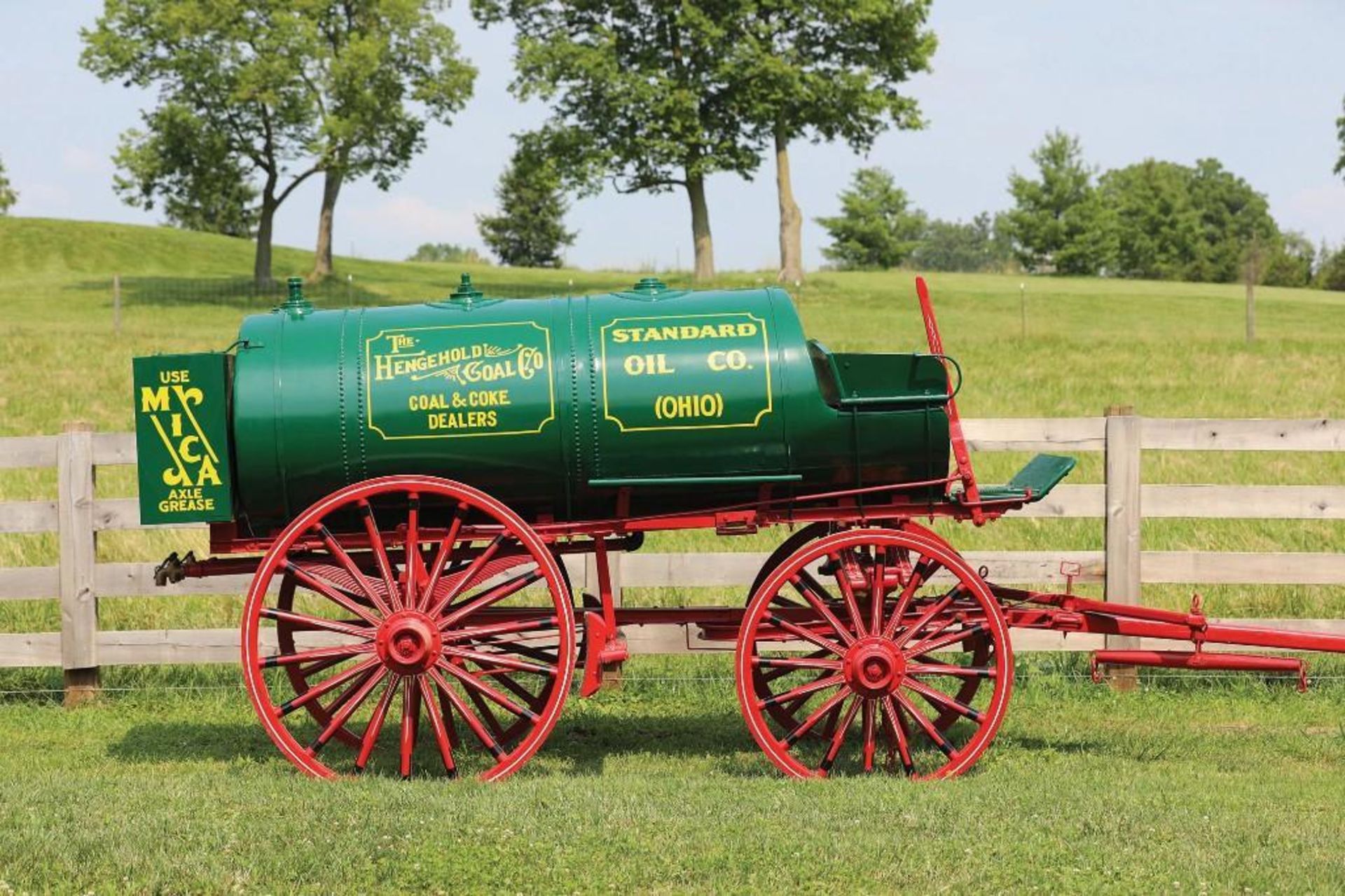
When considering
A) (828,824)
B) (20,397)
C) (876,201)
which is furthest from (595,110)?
(876,201)

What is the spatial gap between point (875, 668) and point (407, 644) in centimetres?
205

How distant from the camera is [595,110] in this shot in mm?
41844

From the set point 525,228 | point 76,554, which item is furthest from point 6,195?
point 76,554

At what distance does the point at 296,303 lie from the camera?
292 inches

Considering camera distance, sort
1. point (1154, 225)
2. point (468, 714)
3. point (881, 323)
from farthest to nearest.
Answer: point (1154, 225) → point (881, 323) → point (468, 714)

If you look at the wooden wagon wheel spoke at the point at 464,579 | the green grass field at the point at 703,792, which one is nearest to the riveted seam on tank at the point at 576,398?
the wooden wagon wheel spoke at the point at 464,579

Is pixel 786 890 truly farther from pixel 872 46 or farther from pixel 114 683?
pixel 872 46

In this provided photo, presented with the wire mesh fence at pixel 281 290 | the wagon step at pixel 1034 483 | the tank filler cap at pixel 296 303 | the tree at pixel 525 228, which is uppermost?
the tree at pixel 525 228

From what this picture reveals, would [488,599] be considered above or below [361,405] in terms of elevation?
below

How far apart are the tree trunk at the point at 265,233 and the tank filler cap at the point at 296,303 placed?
37.4 meters

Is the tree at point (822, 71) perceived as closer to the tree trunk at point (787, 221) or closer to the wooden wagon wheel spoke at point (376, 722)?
the tree trunk at point (787, 221)

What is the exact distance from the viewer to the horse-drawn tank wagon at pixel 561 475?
22.9ft

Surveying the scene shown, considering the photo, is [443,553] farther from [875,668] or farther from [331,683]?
[875,668]

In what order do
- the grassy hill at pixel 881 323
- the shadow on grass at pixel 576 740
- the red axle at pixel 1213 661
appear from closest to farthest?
the red axle at pixel 1213 661 → the shadow on grass at pixel 576 740 → the grassy hill at pixel 881 323
